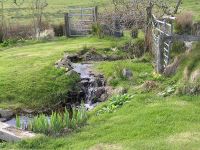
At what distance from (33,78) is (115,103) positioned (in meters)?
5.46

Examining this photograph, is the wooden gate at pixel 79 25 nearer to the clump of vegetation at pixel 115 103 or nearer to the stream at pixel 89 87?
the stream at pixel 89 87

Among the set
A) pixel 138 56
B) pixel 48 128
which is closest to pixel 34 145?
pixel 48 128

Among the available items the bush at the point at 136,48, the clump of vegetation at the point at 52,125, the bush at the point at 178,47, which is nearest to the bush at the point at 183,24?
the bush at the point at 136,48

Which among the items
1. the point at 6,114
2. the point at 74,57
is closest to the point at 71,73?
the point at 74,57

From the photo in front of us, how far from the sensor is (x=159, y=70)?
645 inches

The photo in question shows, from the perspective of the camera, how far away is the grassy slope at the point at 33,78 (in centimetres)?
1700

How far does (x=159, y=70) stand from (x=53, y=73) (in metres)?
4.69

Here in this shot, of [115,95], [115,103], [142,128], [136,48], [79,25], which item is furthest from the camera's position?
[79,25]

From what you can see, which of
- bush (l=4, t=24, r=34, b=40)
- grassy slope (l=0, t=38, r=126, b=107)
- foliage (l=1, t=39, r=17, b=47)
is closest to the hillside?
grassy slope (l=0, t=38, r=126, b=107)

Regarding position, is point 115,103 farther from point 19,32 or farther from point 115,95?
point 19,32

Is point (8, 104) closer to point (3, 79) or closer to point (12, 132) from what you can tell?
point (3, 79)

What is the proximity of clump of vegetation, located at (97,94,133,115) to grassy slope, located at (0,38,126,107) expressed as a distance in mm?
3516

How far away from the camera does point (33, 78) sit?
18.4 metres

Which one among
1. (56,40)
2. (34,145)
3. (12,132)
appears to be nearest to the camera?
(34,145)
